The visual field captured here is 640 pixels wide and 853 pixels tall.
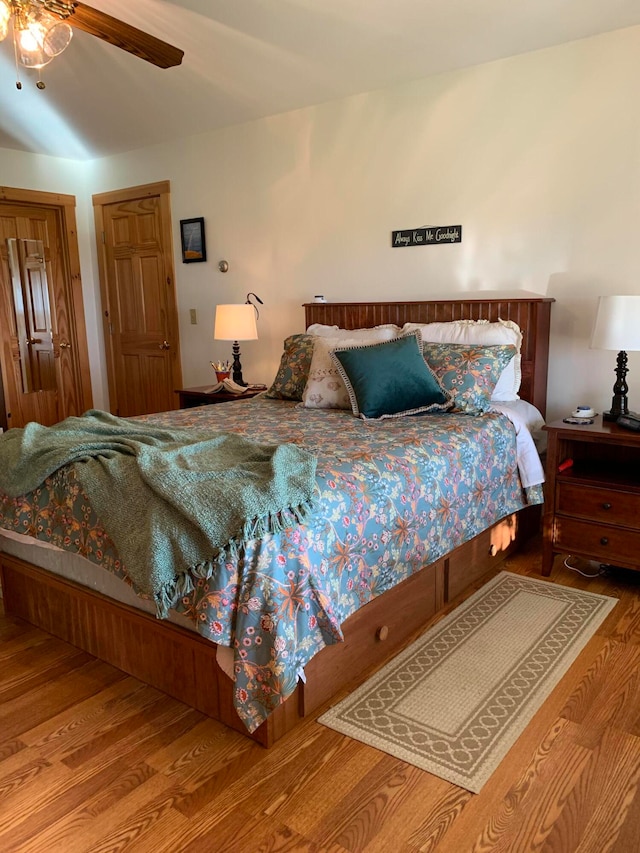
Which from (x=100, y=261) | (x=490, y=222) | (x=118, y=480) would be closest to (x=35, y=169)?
(x=100, y=261)

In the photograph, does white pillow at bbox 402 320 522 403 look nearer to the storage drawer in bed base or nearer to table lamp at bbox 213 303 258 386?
the storage drawer in bed base

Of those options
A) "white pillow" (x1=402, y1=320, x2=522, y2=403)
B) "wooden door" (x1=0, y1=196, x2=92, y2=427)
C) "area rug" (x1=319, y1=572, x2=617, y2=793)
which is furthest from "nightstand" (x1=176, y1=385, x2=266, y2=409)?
"area rug" (x1=319, y1=572, x2=617, y2=793)

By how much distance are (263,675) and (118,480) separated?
2.38ft

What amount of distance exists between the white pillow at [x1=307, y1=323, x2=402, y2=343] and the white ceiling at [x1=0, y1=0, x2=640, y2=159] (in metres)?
1.37

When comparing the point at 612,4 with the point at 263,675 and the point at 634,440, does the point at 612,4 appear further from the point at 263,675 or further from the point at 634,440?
the point at 263,675

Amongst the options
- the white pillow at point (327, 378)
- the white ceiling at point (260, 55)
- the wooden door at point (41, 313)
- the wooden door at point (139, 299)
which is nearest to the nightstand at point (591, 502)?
the white pillow at point (327, 378)

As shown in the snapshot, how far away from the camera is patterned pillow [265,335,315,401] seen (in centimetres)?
354

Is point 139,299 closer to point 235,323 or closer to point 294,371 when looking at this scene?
point 235,323

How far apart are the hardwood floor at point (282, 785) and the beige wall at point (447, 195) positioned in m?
1.96

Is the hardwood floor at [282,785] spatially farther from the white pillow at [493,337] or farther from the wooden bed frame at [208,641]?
the white pillow at [493,337]

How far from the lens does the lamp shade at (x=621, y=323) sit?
271 cm

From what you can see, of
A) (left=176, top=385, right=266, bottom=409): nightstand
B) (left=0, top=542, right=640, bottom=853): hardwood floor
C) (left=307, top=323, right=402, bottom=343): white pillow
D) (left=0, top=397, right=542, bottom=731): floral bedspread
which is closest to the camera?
(left=0, top=542, right=640, bottom=853): hardwood floor

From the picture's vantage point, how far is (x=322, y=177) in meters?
4.05

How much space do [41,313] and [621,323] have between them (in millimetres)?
4349
